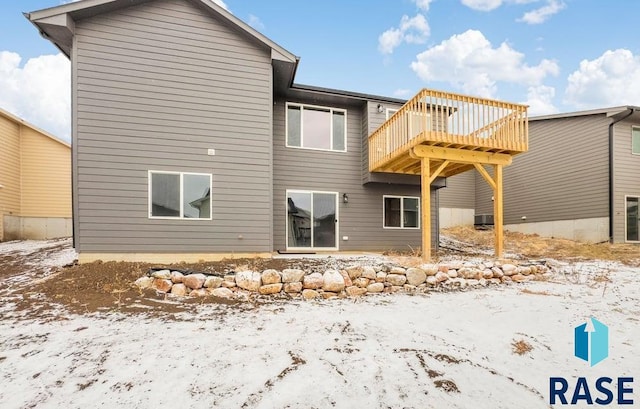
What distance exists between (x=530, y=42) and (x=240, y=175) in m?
16.8

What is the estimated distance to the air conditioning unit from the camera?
15.1m

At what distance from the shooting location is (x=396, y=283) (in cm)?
525

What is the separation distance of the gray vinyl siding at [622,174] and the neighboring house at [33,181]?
69.7 feet

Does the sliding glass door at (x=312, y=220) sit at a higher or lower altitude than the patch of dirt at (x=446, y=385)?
higher

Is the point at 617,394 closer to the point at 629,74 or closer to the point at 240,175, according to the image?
the point at 240,175

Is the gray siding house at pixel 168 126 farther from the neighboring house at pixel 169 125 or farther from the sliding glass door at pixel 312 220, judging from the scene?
the sliding glass door at pixel 312 220

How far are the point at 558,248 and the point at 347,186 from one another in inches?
284

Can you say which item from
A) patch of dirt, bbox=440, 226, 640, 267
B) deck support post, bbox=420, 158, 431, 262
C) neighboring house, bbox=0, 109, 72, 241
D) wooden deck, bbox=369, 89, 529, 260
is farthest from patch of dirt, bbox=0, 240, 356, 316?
neighboring house, bbox=0, 109, 72, 241

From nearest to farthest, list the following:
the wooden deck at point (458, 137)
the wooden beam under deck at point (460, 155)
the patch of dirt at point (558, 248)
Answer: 1. the wooden deck at point (458, 137)
2. the wooden beam under deck at point (460, 155)
3. the patch of dirt at point (558, 248)

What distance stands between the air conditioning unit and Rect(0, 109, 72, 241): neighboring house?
19.0 meters

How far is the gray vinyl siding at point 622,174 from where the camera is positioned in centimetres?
1064

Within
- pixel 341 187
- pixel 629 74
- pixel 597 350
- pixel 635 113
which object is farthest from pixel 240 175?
pixel 629 74

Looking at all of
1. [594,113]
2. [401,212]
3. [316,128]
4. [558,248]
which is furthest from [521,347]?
[594,113]

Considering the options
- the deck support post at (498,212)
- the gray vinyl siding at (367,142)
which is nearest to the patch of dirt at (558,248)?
the deck support post at (498,212)
